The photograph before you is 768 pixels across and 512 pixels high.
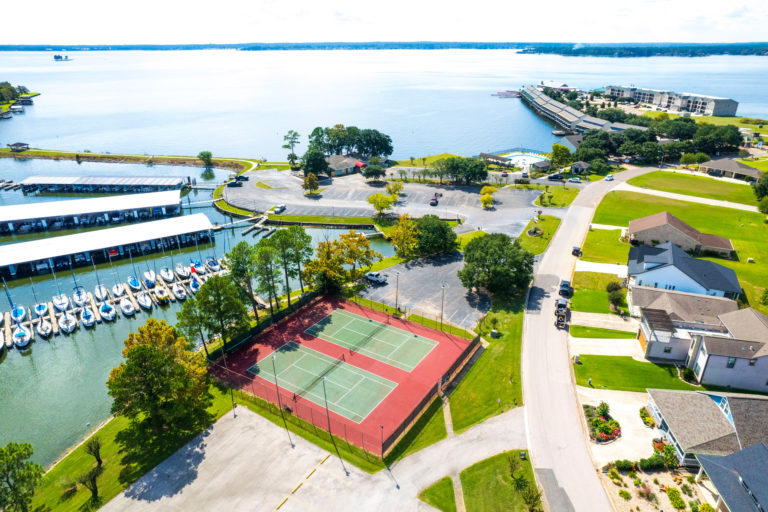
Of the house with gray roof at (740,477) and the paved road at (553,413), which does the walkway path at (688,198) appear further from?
the house with gray roof at (740,477)

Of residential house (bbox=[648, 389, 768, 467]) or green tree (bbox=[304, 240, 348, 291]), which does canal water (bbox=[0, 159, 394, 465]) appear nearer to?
green tree (bbox=[304, 240, 348, 291])

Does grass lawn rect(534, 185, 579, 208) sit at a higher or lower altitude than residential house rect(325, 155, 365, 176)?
lower

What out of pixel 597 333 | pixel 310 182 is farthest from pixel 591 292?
pixel 310 182

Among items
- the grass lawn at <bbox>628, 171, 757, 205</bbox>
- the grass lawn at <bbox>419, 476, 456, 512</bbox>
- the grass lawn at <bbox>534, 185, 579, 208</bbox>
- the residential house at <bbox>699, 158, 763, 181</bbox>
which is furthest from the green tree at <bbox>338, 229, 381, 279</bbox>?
the residential house at <bbox>699, 158, 763, 181</bbox>

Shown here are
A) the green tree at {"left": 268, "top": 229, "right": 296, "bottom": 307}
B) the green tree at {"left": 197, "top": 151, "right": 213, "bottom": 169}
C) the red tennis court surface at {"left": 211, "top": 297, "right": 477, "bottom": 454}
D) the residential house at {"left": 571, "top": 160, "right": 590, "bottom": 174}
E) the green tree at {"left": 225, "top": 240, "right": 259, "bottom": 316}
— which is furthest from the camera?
the green tree at {"left": 197, "top": 151, "right": 213, "bottom": 169}

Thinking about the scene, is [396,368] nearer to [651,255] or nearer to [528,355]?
[528,355]

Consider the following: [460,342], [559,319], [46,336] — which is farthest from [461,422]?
[46,336]

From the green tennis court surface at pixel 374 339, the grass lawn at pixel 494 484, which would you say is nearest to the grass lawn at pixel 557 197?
the green tennis court surface at pixel 374 339
